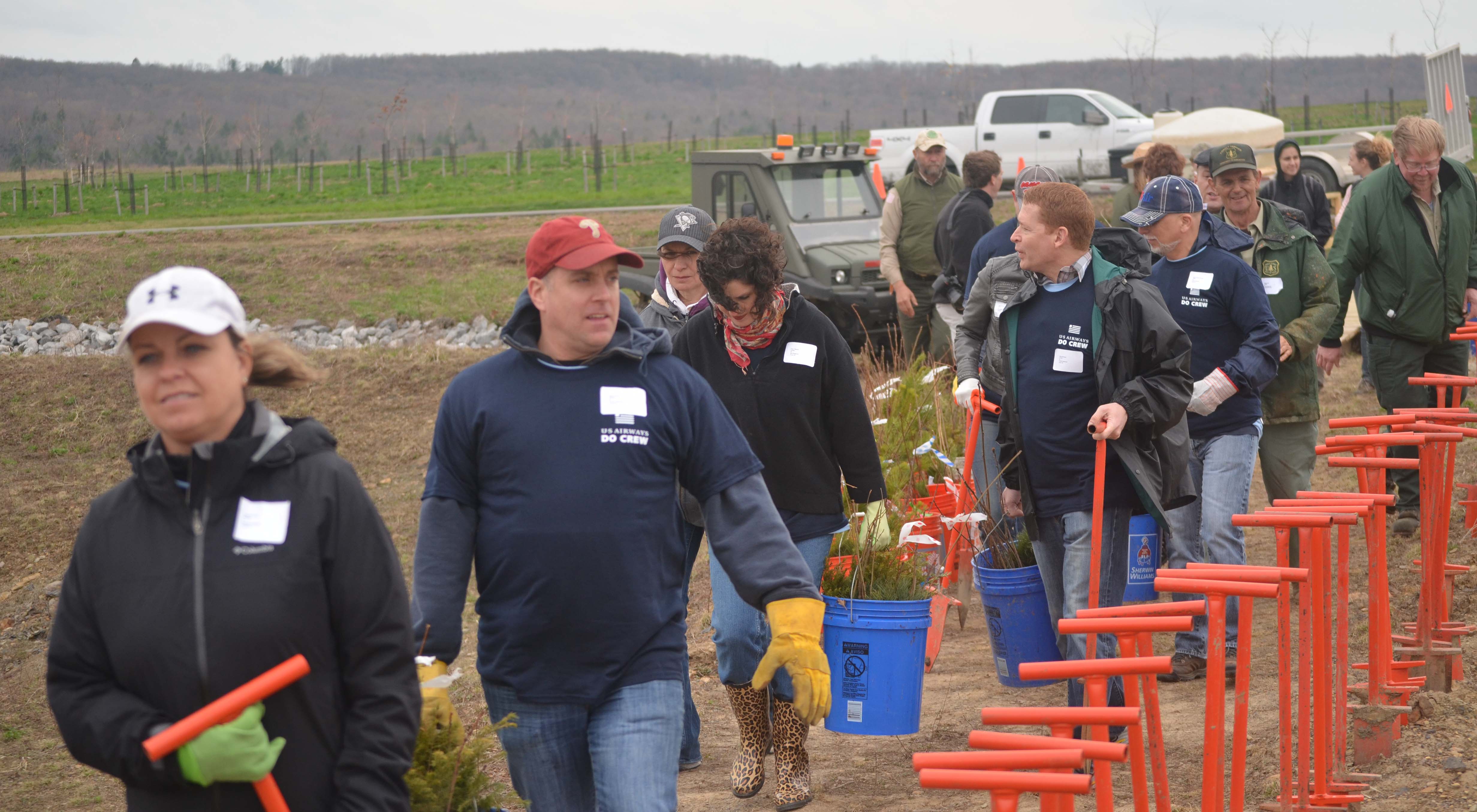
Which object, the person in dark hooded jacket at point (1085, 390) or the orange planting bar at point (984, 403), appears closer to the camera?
the person in dark hooded jacket at point (1085, 390)

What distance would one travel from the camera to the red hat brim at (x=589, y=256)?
2.76 meters

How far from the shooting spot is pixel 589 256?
2.77 metres

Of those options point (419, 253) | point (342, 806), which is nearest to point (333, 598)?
point (342, 806)

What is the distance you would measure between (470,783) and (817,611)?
0.92m

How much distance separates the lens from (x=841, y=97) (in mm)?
109125

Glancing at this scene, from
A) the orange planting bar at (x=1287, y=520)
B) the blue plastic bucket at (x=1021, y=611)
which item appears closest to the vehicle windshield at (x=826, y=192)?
the blue plastic bucket at (x=1021, y=611)

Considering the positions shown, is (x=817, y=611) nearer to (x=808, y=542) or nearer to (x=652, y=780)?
(x=652, y=780)

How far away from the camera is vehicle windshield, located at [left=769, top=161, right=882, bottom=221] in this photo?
12266 mm

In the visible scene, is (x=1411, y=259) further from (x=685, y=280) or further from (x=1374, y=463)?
(x=685, y=280)

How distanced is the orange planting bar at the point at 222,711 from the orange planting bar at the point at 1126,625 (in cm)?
147

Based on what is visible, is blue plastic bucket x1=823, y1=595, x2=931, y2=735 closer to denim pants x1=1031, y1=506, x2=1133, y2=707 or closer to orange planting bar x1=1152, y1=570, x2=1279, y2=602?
denim pants x1=1031, y1=506, x2=1133, y2=707

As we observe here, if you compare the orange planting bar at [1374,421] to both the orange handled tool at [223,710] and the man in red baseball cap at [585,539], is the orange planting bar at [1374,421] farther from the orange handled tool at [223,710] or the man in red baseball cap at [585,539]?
the orange handled tool at [223,710]

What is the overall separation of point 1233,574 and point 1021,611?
199cm

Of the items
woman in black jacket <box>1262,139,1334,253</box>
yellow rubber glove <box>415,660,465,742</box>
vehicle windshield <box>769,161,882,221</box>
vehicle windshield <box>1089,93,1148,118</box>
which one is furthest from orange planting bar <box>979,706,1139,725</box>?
vehicle windshield <box>1089,93,1148,118</box>
